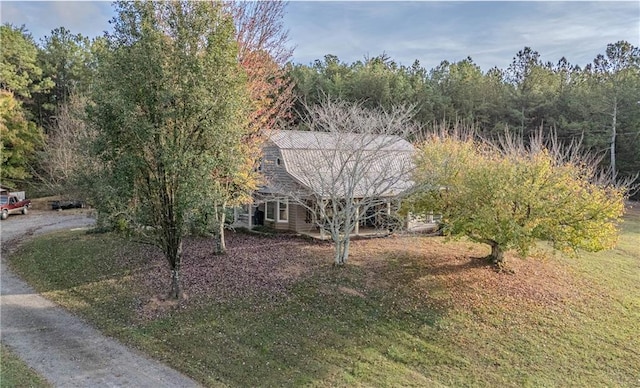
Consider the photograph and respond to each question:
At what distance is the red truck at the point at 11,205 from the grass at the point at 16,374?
61.7ft

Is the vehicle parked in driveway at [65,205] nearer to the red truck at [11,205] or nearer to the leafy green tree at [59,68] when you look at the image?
the red truck at [11,205]

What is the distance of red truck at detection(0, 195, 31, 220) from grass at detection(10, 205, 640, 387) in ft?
31.7

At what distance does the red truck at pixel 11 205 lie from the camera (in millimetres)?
23109

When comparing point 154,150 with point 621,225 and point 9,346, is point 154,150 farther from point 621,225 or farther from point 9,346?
point 621,225

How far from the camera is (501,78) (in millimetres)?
41219

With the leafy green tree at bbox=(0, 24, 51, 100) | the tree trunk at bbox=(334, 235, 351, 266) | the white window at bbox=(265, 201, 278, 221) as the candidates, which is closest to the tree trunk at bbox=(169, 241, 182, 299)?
the tree trunk at bbox=(334, 235, 351, 266)

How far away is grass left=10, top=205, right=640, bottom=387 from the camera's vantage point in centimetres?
860

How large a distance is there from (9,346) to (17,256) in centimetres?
841

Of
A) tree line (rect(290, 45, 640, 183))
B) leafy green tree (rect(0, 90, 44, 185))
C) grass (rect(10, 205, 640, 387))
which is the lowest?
grass (rect(10, 205, 640, 387))

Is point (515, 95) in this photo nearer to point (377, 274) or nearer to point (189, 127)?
point (377, 274)

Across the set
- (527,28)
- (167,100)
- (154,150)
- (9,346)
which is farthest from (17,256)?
(527,28)

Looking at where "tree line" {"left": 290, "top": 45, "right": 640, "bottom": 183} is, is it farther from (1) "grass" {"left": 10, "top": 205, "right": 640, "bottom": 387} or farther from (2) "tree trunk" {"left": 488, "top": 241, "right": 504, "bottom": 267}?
(1) "grass" {"left": 10, "top": 205, "right": 640, "bottom": 387}

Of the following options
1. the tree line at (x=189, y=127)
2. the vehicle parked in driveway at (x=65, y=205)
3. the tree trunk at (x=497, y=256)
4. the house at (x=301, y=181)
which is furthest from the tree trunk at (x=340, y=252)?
the vehicle parked in driveway at (x=65, y=205)

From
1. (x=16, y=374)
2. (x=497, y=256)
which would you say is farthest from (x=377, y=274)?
(x=16, y=374)
